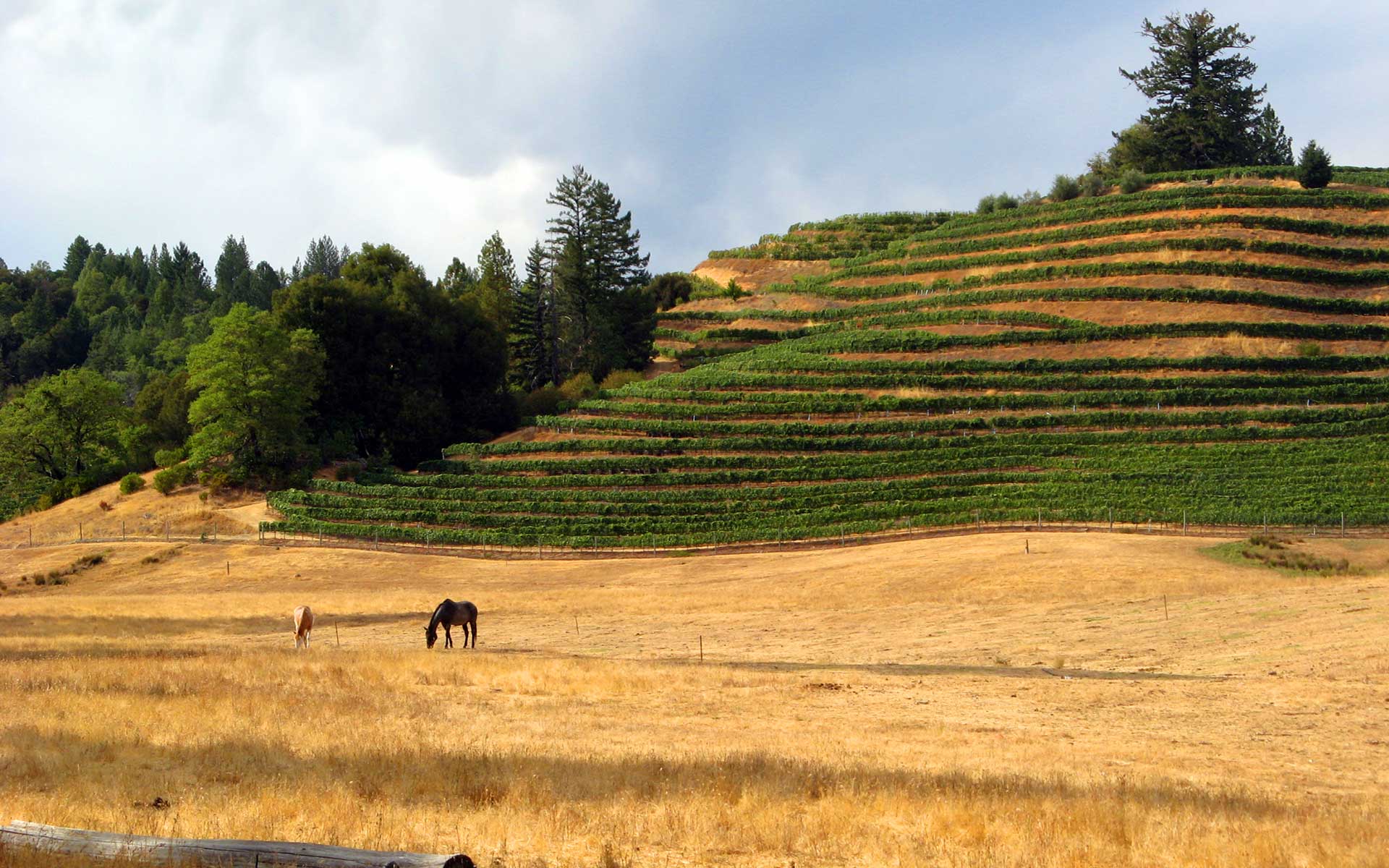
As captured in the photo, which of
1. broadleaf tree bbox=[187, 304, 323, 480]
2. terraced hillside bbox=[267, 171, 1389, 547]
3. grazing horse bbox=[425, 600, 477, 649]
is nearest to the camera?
grazing horse bbox=[425, 600, 477, 649]

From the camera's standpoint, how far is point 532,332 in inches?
3738

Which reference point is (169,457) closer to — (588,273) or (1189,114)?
(588,273)

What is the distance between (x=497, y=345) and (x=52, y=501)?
3072 cm

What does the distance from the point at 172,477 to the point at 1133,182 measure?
80443 millimetres

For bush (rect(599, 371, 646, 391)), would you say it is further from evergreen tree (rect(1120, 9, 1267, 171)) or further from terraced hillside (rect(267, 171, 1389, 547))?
evergreen tree (rect(1120, 9, 1267, 171))

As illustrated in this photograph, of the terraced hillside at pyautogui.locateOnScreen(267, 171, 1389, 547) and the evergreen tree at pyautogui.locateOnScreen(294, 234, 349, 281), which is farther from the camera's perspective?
the evergreen tree at pyautogui.locateOnScreen(294, 234, 349, 281)

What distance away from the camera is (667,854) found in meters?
11.2

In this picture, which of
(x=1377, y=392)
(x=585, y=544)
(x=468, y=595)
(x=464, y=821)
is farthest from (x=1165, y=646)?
(x=1377, y=392)

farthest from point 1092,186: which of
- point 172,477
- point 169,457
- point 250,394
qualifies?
point 172,477

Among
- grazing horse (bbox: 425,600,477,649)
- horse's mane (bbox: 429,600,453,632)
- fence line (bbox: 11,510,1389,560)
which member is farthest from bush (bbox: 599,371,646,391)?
horse's mane (bbox: 429,600,453,632)

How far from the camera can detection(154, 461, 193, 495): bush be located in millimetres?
66750

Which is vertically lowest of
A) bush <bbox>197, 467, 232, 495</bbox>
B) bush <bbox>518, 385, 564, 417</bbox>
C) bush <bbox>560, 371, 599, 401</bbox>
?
bush <bbox>197, 467, 232, 495</bbox>

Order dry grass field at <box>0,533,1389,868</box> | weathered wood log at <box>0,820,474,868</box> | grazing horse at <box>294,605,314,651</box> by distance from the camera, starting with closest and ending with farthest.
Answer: weathered wood log at <box>0,820,474,868</box>, dry grass field at <box>0,533,1389,868</box>, grazing horse at <box>294,605,314,651</box>

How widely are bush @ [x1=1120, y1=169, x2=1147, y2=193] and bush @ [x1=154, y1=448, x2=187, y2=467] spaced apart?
79219 mm
